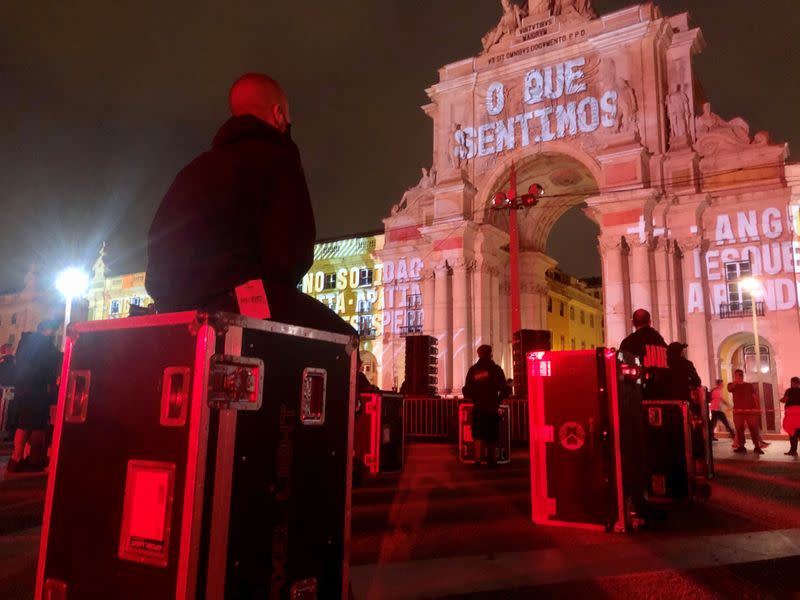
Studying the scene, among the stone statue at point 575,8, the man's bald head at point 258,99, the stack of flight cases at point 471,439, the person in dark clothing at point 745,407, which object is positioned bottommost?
the stack of flight cases at point 471,439

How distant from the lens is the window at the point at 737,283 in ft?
82.3

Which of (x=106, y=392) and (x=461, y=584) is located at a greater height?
(x=106, y=392)

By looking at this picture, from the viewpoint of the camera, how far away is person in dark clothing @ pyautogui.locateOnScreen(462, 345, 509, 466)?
979 centimetres

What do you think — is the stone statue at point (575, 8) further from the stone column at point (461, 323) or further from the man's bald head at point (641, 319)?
the man's bald head at point (641, 319)

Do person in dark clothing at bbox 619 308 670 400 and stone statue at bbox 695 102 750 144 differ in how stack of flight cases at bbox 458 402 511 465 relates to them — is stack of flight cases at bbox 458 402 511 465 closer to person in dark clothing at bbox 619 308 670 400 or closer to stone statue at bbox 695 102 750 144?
person in dark clothing at bbox 619 308 670 400

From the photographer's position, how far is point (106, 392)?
2.11 m

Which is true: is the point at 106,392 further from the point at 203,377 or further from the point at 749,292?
the point at 749,292

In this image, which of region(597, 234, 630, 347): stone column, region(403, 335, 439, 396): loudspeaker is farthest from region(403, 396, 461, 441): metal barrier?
region(597, 234, 630, 347): stone column

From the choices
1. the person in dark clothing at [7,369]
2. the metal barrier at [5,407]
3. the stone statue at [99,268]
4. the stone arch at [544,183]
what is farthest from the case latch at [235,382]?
the stone statue at [99,268]

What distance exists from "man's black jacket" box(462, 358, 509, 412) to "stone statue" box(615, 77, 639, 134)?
22417mm

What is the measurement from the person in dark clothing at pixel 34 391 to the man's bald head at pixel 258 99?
678cm

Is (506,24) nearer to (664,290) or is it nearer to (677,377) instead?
(664,290)

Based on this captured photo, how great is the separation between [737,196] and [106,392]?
28.9 m

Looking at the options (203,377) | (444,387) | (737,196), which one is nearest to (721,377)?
(737,196)
